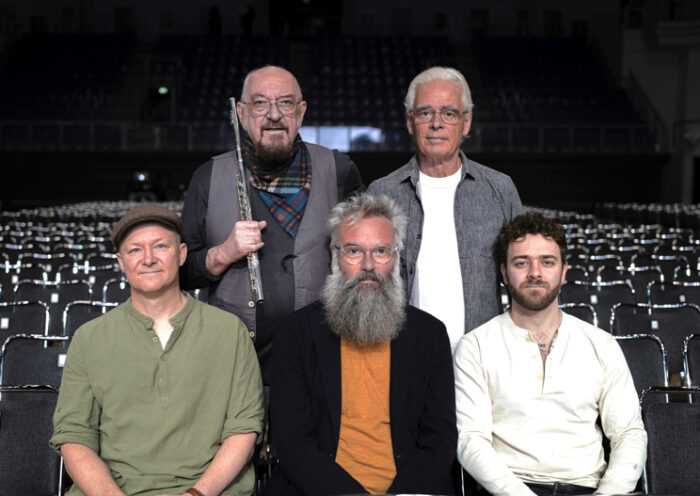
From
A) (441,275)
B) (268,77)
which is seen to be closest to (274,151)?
(268,77)

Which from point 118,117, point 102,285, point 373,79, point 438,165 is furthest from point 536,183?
point 438,165

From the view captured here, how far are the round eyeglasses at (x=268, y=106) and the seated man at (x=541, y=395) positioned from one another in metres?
0.92

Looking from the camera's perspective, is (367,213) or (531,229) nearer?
(367,213)

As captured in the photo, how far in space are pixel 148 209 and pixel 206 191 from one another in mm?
422

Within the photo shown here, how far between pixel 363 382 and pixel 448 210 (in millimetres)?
877

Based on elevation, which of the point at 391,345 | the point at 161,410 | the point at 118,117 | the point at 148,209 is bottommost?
the point at 161,410

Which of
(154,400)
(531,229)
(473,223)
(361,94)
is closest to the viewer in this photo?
(154,400)

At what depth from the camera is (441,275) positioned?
115 inches

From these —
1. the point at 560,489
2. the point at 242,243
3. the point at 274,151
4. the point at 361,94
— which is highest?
the point at 361,94

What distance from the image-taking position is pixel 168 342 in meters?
2.40

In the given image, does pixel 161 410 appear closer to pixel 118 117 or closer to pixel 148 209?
pixel 148 209

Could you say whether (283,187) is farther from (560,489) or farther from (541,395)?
(560,489)

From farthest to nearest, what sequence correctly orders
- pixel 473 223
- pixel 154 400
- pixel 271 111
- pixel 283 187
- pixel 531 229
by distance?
pixel 473 223 < pixel 283 187 < pixel 271 111 < pixel 531 229 < pixel 154 400

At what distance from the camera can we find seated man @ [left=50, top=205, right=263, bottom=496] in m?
2.32
